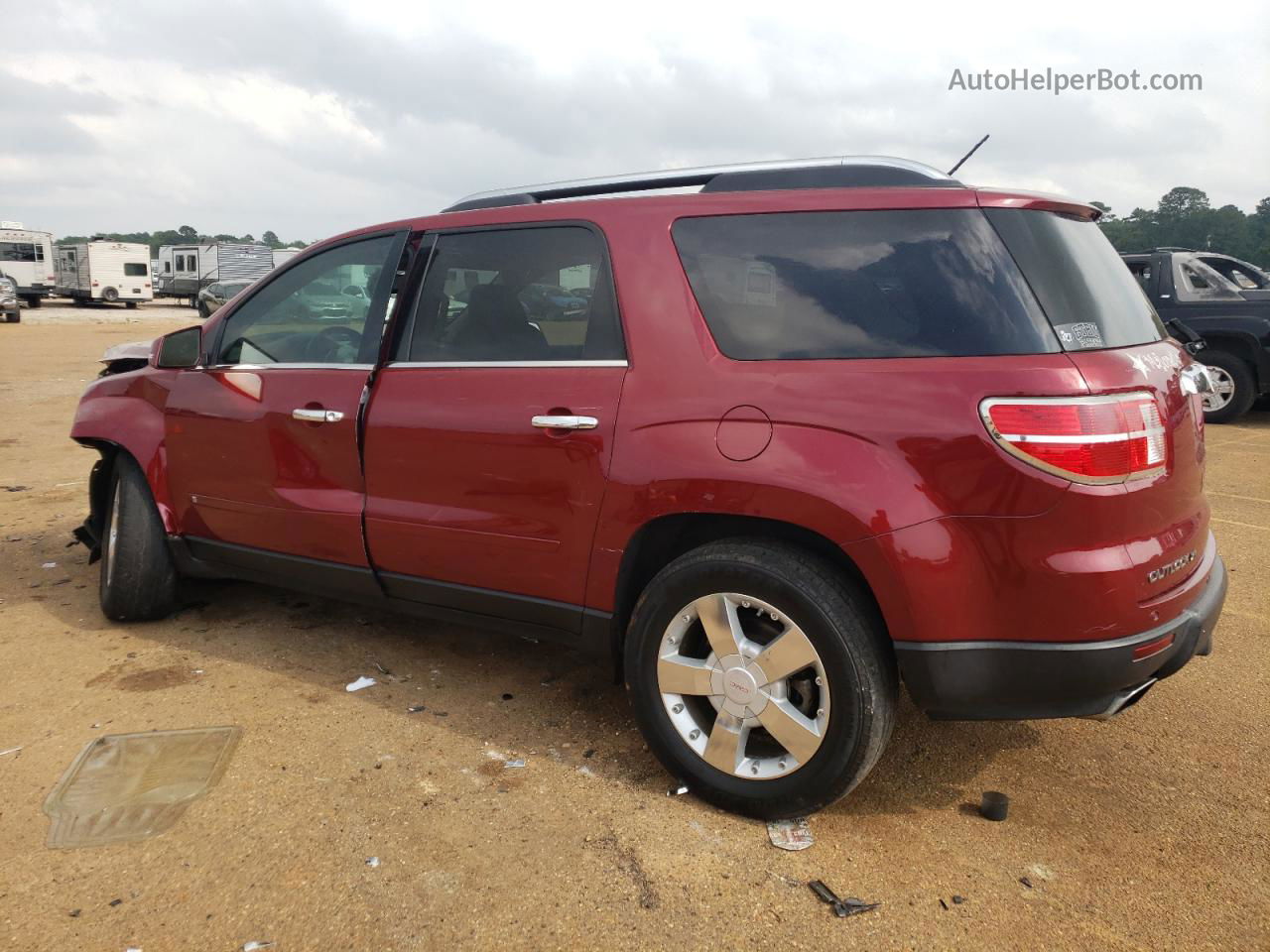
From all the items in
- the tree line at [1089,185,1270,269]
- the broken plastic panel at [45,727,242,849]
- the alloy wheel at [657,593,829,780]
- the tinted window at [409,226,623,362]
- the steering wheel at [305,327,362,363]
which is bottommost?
the broken plastic panel at [45,727,242,849]

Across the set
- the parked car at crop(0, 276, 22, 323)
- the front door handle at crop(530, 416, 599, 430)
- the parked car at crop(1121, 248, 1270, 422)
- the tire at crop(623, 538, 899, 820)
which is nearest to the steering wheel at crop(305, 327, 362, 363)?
the front door handle at crop(530, 416, 599, 430)

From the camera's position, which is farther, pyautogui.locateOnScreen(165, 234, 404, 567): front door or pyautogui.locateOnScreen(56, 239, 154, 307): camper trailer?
pyautogui.locateOnScreen(56, 239, 154, 307): camper trailer

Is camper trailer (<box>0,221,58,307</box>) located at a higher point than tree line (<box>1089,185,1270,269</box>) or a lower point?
lower

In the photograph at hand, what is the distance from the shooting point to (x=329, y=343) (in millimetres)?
3646

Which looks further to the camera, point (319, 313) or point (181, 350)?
point (181, 350)

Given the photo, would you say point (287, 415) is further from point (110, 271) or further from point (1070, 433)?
point (110, 271)

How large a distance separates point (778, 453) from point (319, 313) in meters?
2.15

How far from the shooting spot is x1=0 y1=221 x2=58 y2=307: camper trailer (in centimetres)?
3338

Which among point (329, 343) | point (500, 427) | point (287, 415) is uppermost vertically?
point (329, 343)

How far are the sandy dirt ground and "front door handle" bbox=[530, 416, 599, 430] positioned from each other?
42.6 inches

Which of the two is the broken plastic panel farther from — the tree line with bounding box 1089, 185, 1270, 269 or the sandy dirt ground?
the tree line with bounding box 1089, 185, 1270, 269

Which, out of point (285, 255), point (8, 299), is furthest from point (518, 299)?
point (8, 299)

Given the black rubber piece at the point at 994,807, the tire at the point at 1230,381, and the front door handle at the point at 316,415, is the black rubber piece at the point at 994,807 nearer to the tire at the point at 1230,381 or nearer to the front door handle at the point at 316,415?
the front door handle at the point at 316,415

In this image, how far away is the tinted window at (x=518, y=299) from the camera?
2.98 meters
